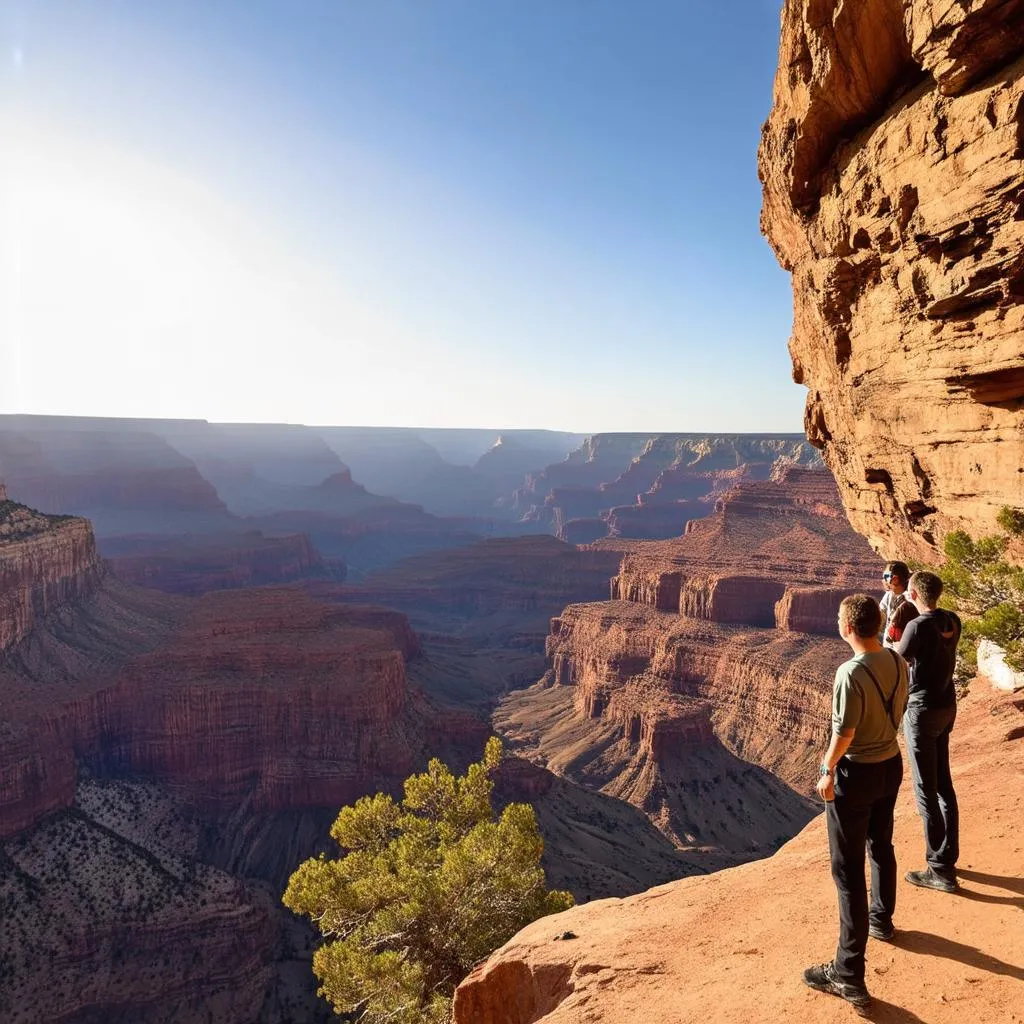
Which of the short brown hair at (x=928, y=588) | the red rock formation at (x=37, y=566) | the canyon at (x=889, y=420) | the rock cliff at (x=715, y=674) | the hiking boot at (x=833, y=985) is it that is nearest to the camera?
the hiking boot at (x=833, y=985)

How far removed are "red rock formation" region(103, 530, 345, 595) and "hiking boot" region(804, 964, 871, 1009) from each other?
101 meters

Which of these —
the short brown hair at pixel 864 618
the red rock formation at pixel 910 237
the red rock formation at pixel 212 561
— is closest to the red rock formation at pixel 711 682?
the red rock formation at pixel 910 237

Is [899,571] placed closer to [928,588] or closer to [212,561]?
[928,588]

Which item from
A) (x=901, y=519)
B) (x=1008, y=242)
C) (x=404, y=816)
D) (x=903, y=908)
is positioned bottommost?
(x=404, y=816)

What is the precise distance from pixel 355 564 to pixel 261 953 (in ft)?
442

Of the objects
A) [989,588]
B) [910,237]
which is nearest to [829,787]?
[989,588]

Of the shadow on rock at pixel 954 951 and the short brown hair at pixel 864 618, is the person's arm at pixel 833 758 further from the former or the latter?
the shadow on rock at pixel 954 951

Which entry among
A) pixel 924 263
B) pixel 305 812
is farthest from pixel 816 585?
pixel 924 263

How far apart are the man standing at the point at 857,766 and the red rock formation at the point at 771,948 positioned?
1.38 feet

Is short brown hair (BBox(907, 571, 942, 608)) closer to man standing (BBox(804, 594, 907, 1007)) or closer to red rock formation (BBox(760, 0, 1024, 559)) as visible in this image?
man standing (BBox(804, 594, 907, 1007))

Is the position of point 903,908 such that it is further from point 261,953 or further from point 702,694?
point 702,694

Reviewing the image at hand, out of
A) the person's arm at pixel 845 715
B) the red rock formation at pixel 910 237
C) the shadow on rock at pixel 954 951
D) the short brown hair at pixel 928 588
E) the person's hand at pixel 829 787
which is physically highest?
the red rock formation at pixel 910 237

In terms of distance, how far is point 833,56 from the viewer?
12297 mm

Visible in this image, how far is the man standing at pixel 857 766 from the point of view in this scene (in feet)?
→ 18.1
